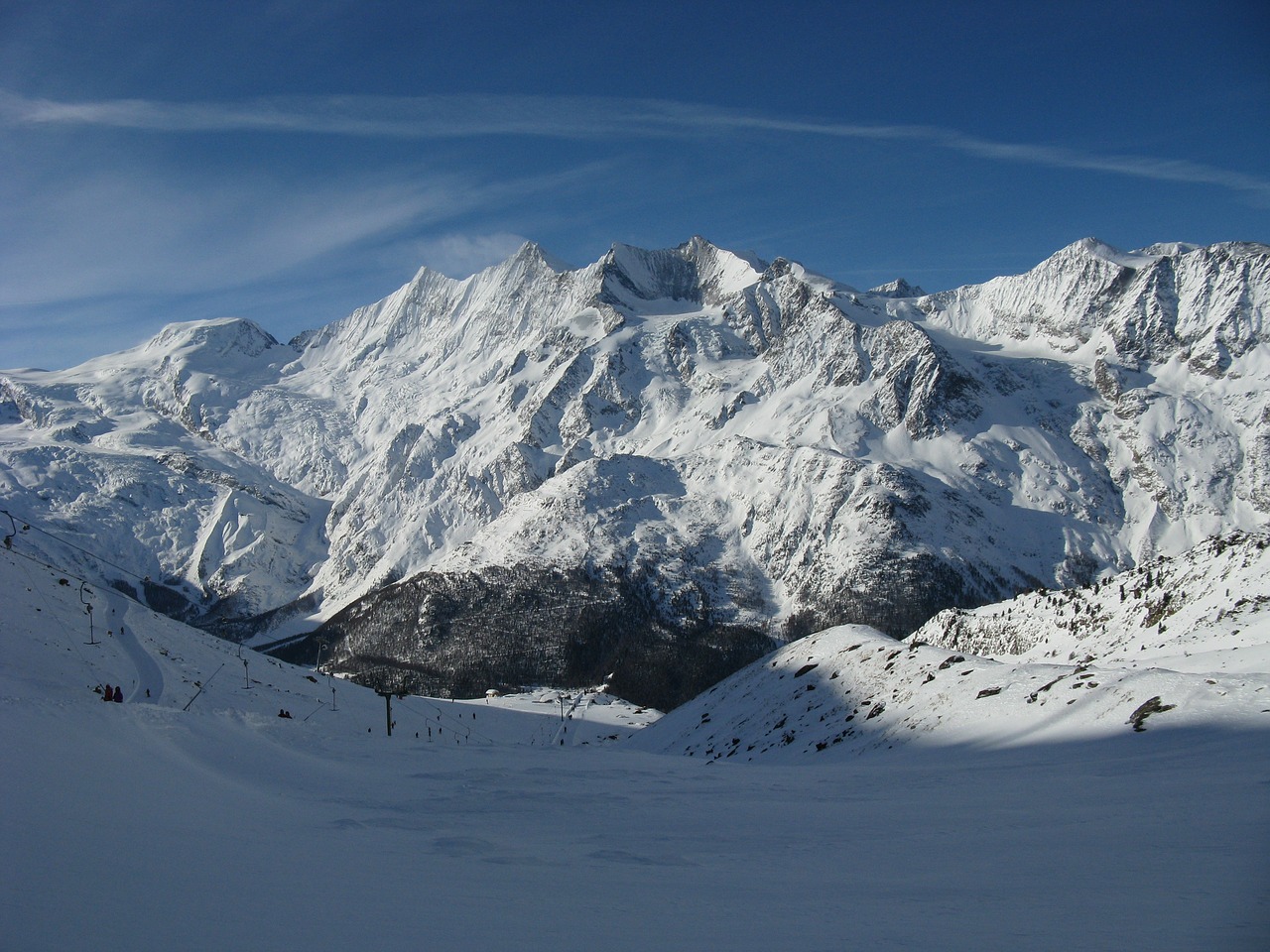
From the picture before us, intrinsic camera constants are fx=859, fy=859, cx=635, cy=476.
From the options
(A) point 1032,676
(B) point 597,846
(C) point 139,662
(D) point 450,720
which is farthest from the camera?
(D) point 450,720

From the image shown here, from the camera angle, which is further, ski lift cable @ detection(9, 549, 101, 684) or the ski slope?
ski lift cable @ detection(9, 549, 101, 684)

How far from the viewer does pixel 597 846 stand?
1716cm

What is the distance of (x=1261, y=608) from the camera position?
52.8 meters

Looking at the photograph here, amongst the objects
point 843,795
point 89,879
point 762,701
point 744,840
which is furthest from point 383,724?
point 89,879

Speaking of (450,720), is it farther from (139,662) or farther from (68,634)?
(68,634)

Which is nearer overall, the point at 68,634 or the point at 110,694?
the point at 110,694

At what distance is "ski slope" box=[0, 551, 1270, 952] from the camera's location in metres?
10.4

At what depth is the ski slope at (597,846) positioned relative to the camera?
34.2 feet

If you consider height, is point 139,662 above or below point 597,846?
above

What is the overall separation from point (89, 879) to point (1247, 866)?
16.0m

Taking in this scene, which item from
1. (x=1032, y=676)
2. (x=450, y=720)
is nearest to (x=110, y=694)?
(x=1032, y=676)

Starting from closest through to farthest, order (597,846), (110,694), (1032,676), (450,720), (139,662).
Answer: (597,846) < (110,694) < (1032,676) < (139,662) < (450,720)

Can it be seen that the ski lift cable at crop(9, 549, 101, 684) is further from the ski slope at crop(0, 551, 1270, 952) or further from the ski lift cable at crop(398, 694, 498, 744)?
the ski lift cable at crop(398, 694, 498, 744)

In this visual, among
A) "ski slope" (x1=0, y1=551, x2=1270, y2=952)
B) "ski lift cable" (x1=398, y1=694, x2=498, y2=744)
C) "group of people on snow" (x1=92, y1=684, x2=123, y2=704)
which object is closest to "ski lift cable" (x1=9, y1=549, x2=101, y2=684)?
"group of people on snow" (x1=92, y1=684, x2=123, y2=704)
